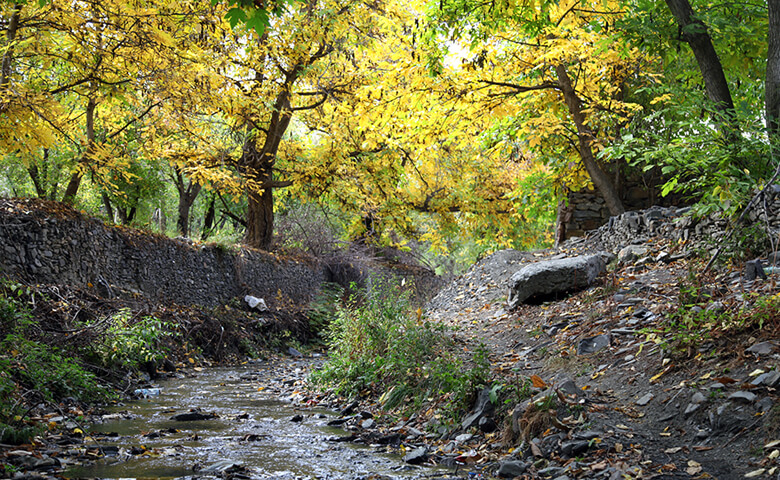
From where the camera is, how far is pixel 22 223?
25.2 ft

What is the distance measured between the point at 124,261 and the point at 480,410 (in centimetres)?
792

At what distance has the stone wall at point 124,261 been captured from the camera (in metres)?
7.70

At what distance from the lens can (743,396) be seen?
3.37 m

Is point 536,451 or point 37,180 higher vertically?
point 37,180

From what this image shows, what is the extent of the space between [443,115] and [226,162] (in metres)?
6.22

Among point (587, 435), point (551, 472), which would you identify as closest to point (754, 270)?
point (587, 435)

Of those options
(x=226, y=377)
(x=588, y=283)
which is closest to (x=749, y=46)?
(x=588, y=283)

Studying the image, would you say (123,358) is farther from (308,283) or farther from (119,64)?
(308,283)

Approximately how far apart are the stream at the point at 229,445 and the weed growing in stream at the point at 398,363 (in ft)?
2.15

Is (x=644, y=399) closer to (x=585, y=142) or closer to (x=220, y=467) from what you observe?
(x=220, y=467)

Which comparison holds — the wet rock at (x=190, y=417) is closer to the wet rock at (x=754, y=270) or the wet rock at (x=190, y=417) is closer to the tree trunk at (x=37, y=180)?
the wet rock at (x=754, y=270)

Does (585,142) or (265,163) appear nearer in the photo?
(585,142)

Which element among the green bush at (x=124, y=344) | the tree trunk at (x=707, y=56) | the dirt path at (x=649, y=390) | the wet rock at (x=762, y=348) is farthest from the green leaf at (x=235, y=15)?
the green bush at (x=124, y=344)

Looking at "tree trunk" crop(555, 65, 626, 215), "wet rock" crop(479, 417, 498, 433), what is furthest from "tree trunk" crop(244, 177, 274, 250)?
"wet rock" crop(479, 417, 498, 433)
